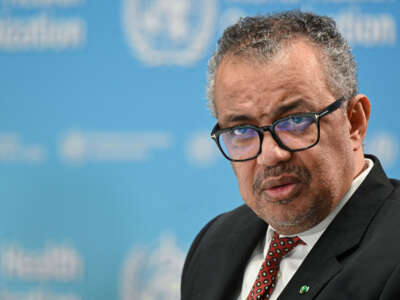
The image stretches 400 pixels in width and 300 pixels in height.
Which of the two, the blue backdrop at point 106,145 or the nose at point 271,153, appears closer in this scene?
the nose at point 271,153

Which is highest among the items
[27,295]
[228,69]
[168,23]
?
[168,23]

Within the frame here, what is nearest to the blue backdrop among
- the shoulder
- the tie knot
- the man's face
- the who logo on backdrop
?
the who logo on backdrop

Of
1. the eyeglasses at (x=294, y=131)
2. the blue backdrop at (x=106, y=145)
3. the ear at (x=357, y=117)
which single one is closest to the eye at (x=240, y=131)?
the eyeglasses at (x=294, y=131)

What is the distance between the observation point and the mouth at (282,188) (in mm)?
1350

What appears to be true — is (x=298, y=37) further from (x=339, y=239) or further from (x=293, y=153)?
(x=339, y=239)

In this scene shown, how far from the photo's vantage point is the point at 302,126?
1352 millimetres

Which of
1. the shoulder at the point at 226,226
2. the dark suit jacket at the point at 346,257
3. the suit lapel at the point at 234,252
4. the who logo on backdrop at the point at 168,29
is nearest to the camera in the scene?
the dark suit jacket at the point at 346,257

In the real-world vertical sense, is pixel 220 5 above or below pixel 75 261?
above

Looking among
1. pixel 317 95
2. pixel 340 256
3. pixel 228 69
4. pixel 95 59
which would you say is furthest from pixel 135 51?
pixel 340 256

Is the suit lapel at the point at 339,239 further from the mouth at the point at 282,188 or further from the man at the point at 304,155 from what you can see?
the mouth at the point at 282,188

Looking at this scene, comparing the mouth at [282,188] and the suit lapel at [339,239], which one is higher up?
the mouth at [282,188]

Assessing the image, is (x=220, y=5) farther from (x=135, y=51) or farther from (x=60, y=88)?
(x=60, y=88)

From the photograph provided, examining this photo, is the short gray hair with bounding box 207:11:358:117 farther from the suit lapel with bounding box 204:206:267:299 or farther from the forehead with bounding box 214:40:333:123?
the suit lapel with bounding box 204:206:267:299

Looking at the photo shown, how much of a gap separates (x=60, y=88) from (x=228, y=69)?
1581mm
